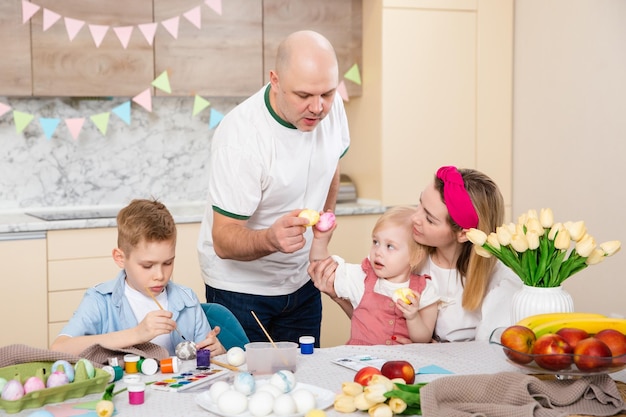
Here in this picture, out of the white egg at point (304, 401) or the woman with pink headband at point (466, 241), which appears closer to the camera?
the white egg at point (304, 401)

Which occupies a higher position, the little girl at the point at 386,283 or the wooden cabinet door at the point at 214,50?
the wooden cabinet door at the point at 214,50

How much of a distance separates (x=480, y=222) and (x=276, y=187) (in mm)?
679

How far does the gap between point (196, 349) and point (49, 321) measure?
201cm

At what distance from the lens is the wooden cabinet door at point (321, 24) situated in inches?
174

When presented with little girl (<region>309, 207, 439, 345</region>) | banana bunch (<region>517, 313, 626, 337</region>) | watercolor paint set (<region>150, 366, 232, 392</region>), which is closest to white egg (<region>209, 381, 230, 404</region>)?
watercolor paint set (<region>150, 366, 232, 392</region>)

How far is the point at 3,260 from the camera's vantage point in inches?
148

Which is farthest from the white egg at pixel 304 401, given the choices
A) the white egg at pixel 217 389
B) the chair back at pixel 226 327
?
the chair back at pixel 226 327

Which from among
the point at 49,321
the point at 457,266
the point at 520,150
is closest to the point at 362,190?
the point at 520,150

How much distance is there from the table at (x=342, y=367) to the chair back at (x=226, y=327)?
0.34m

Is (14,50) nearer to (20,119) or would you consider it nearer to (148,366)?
(20,119)

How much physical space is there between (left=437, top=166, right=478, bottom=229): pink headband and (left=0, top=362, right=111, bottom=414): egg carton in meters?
1.12

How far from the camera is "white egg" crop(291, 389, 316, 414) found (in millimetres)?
1676

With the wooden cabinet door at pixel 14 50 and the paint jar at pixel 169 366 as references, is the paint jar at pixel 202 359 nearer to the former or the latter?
the paint jar at pixel 169 366

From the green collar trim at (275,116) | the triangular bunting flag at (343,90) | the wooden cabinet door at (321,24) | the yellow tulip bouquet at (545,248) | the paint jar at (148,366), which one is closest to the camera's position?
the paint jar at (148,366)
